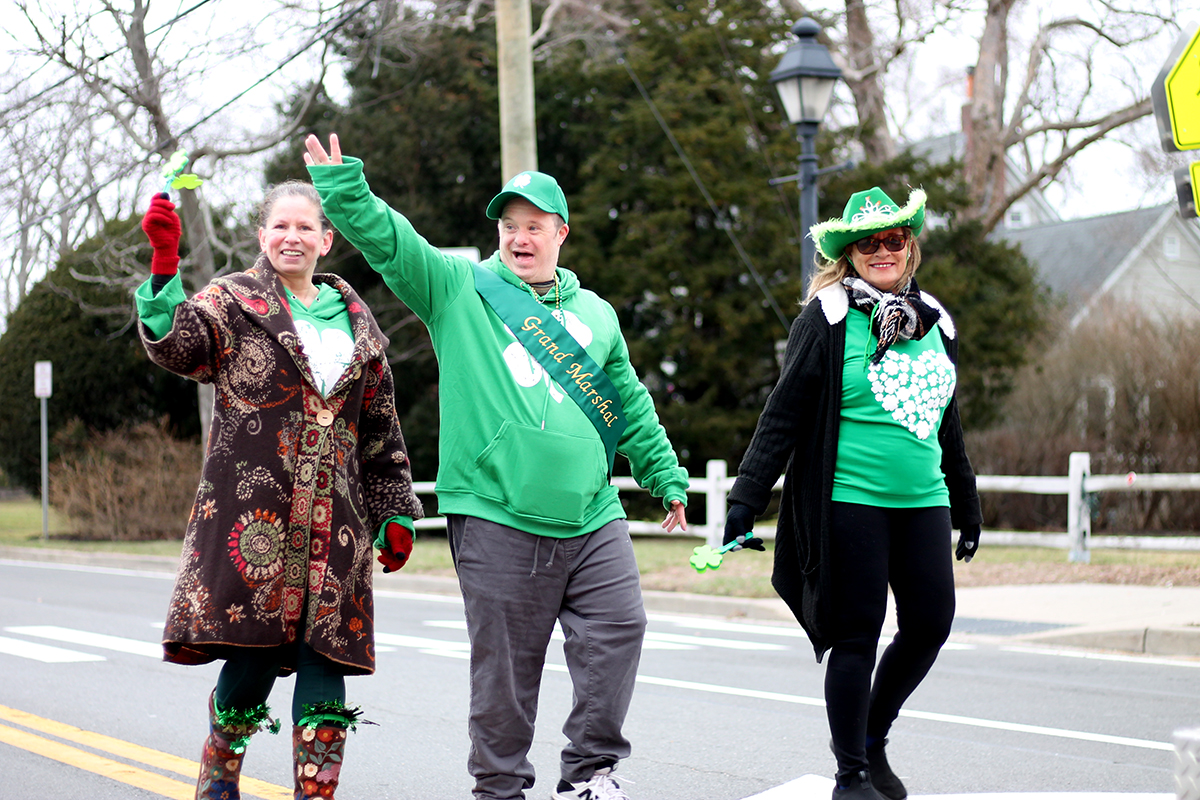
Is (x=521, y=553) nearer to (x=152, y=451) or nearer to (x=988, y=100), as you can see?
(x=152, y=451)

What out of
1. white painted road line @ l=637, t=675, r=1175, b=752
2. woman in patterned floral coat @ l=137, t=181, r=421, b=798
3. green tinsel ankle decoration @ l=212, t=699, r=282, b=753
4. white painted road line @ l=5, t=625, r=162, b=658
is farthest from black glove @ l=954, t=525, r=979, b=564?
white painted road line @ l=5, t=625, r=162, b=658

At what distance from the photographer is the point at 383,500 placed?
3883mm

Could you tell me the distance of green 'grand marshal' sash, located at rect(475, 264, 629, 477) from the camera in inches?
149

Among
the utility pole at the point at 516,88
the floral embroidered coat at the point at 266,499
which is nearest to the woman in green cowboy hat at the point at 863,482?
the floral embroidered coat at the point at 266,499

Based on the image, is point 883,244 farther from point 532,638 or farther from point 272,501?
point 272,501

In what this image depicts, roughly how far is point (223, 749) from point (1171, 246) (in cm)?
3663

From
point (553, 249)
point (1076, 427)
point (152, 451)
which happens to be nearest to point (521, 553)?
point (553, 249)

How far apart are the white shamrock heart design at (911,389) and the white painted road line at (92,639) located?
18.8ft

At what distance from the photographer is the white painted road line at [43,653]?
313 inches

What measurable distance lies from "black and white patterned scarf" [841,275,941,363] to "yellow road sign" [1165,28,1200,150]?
4.57 ft

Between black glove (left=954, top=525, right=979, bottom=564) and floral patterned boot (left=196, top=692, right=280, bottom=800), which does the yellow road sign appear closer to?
black glove (left=954, top=525, right=979, bottom=564)

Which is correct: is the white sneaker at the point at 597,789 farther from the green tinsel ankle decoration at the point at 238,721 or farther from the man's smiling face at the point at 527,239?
the man's smiling face at the point at 527,239

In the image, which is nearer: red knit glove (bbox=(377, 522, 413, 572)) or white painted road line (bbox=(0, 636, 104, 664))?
red knit glove (bbox=(377, 522, 413, 572))

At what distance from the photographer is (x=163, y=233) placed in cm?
346
